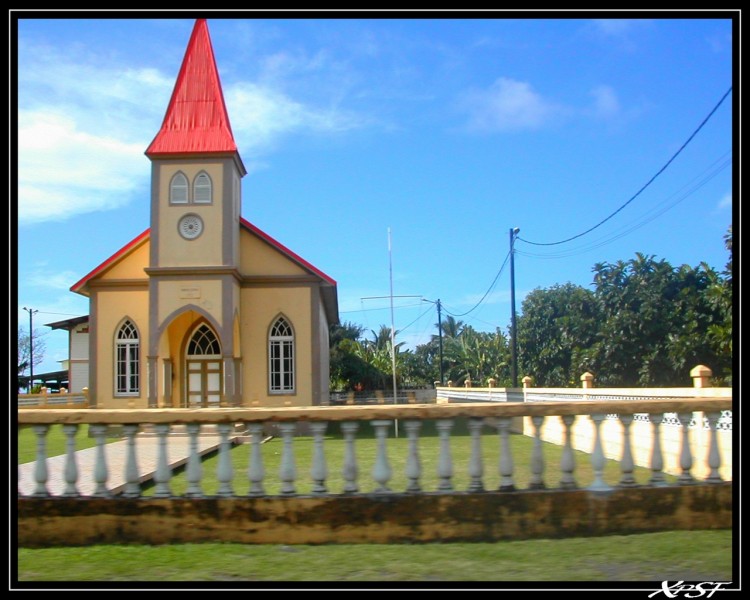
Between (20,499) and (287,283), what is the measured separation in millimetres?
17523

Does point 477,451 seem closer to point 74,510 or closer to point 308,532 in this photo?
point 308,532

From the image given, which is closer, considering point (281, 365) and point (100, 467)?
point (100, 467)

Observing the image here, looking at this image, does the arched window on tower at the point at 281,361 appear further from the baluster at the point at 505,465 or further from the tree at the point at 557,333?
the baluster at the point at 505,465

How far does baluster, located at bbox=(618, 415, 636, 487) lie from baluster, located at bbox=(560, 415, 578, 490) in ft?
1.14

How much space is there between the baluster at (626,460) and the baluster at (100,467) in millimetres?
3566

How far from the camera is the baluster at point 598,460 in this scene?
17.6ft

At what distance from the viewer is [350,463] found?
5379mm

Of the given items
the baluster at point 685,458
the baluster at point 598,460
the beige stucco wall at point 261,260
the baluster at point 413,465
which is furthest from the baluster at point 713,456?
the beige stucco wall at point 261,260

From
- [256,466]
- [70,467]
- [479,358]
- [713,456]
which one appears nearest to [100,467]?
[70,467]

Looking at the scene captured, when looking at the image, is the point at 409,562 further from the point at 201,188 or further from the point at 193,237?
the point at 201,188

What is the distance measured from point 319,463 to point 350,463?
21 cm
